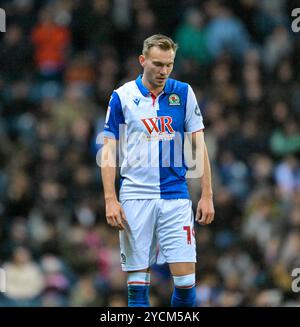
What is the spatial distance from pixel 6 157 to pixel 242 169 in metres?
3.74

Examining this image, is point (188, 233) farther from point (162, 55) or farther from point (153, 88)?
point (162, 55)

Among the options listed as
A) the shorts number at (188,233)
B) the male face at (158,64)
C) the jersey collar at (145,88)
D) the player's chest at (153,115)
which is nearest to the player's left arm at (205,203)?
the shorts number at (188,233)

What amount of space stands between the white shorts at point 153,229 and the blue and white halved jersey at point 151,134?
0.08 meters

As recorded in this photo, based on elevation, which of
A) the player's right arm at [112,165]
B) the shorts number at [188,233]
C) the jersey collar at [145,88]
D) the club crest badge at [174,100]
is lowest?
the shorts number at [188,233]

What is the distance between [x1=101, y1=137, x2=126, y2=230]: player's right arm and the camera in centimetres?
940

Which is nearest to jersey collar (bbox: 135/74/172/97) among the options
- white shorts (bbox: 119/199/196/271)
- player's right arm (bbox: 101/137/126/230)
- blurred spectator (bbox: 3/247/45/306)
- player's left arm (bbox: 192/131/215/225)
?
player's right arm (bbox: 101/137/126/230)

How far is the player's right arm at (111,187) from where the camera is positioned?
940cm

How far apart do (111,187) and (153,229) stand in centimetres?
58

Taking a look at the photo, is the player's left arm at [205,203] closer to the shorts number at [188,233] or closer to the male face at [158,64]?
the shorts number at [188,233]

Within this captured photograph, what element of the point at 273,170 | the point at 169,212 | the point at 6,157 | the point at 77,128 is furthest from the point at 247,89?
the point at 169,212

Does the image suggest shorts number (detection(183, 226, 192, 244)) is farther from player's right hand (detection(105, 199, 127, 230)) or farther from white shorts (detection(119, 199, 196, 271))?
player's right hand (detection(105, 199, 127, 230))

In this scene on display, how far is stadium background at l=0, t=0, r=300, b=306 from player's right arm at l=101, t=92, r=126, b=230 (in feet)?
16.1

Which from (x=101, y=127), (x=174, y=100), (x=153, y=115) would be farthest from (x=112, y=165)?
(x=101, y=127)
